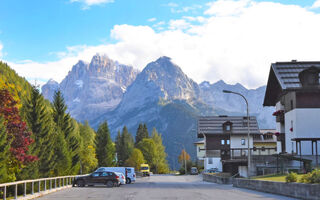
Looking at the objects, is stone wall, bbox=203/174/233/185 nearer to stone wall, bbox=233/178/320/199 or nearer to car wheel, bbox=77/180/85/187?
stone wall, bbox=233/178/320/199

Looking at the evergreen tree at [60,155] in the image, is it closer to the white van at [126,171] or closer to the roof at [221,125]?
the white van at [126,171]

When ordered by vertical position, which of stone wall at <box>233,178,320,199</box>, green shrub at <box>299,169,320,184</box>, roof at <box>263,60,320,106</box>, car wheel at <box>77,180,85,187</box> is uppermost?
roof at <box>263,60,320,106</box>

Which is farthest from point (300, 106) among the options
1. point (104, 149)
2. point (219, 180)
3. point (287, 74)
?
point (104, 149)

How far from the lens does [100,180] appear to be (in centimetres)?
4147

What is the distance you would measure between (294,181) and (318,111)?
77.7 ft

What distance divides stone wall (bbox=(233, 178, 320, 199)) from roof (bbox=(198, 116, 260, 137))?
181 feet

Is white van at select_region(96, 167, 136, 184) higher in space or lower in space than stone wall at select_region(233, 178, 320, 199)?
lower

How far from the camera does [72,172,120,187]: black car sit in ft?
136

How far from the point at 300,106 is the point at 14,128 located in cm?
3031

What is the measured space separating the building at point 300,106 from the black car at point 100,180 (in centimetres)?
1873

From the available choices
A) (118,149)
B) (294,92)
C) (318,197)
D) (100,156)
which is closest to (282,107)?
(294,92)

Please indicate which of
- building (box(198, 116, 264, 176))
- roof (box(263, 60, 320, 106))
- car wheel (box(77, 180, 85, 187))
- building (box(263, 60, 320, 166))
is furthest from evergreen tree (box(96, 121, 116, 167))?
car wheel (box(77, 180, 85, 187))

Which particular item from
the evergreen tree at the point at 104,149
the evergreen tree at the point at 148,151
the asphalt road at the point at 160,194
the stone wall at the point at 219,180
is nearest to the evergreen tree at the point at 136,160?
the evergreen tree at the point at 148,151

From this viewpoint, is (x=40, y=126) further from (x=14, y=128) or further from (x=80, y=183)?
(x=14, y=128)
